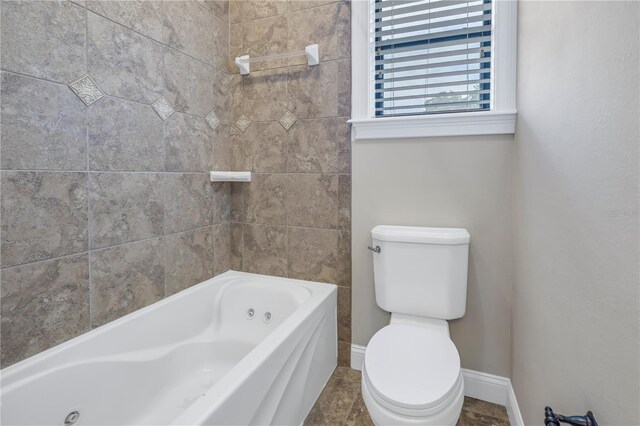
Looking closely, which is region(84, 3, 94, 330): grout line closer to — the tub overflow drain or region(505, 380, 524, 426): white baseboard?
the tub overflow drain

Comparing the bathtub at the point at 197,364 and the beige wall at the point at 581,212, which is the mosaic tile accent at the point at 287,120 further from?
the beige wall at the point at 581,212

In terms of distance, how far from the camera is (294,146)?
193cm

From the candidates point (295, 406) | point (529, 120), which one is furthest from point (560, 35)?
point (295, 406)

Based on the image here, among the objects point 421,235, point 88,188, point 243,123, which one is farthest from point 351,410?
point 243,123

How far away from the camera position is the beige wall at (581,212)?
1.95 feet

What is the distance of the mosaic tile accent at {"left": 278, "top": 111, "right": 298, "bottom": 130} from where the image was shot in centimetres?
192

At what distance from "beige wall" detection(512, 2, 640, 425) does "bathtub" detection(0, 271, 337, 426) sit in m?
0.89

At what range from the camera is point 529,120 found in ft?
4.25

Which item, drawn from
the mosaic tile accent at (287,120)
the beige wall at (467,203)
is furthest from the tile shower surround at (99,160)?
the beige wall at (467,203)

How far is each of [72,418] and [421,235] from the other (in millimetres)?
1540

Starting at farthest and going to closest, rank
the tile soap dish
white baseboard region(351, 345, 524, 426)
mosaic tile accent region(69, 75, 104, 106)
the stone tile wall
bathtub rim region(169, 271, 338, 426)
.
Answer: the tile soap dish, the stone tile wall, white baseboard region(351, 345, 524, 426), mosaic tile accent region(69, 75, 104, 106), bathtub rim region(169, 271, 338, 426)

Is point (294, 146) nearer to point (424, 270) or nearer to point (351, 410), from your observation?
point (424, 270)

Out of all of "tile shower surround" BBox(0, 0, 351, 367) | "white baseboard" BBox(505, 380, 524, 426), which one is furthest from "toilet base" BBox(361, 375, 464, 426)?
"tile shower surround" BBox(0, 0, 351, 367)

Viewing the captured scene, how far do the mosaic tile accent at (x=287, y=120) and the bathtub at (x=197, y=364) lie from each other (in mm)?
944
